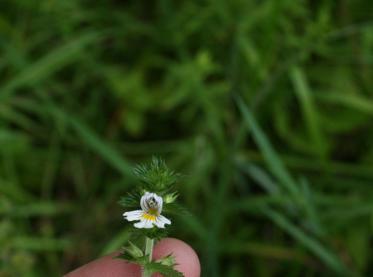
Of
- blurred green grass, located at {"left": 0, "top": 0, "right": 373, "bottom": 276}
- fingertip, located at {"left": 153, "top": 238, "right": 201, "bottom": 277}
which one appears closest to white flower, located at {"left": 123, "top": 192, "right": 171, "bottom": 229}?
fingertip, located at {"left": 153, "top": 238, "right": 201, "bottom": 277}

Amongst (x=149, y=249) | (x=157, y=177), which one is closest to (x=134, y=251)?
(x=149, y=249)

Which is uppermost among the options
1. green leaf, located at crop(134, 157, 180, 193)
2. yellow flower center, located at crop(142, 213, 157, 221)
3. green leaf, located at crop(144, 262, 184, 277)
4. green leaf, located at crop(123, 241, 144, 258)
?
green leaf, located at crop(134, 157, 180, 193)

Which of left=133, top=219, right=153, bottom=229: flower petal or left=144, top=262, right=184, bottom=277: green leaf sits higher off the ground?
left=133, top=219, right=153, bottom=229: flower petal

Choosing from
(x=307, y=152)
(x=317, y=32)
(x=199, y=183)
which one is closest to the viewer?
(x=317, y=32)

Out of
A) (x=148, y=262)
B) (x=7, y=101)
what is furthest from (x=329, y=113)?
(x=148, y=262)

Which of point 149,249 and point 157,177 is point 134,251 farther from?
point 157,177

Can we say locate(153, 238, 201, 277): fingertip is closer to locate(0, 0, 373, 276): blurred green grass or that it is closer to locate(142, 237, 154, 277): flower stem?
locate(142, 237, 154, 277): flower stem

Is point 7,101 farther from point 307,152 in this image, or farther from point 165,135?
point 307,152

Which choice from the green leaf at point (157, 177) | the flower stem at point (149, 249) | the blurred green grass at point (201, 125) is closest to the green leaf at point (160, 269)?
the flower stem at point (149, 249)

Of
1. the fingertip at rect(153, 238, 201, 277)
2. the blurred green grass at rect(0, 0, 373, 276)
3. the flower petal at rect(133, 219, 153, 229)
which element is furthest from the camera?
the blurred green grass at rect(0, 0, 373, 276)
